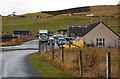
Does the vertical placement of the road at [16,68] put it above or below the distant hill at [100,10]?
below

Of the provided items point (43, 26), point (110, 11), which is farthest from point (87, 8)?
point (43, 26)

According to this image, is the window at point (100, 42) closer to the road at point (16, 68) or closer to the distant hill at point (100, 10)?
the road at point (16, 68)

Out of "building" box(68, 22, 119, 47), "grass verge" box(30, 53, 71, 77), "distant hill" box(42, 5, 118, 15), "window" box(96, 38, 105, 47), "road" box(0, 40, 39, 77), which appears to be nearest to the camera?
"grass verge" box(30, 53, 71, 77)

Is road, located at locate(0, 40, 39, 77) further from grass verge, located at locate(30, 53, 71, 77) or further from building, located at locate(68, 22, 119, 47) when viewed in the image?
building, located at locate(68, 22, 119, 47)

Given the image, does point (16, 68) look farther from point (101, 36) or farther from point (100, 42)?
point (100, 42)

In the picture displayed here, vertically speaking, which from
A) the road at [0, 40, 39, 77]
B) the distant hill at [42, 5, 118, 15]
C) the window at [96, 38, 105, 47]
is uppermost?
the distant hill at [42, 5, 118, 15]

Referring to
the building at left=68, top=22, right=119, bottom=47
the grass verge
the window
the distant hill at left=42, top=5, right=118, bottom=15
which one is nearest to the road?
the grass verge

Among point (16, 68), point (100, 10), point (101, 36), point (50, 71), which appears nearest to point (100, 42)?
point (101, 36)

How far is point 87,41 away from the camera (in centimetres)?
5234

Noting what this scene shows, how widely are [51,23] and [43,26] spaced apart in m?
9.66

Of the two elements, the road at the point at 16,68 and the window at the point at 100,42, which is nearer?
the road at the point at 16,68

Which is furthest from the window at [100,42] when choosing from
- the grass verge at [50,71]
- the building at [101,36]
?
the grass verge at [50,71]

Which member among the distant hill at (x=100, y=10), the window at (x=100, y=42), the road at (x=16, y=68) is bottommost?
the road at (x=16, y=68)

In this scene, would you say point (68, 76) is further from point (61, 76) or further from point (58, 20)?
point (58, 20)
